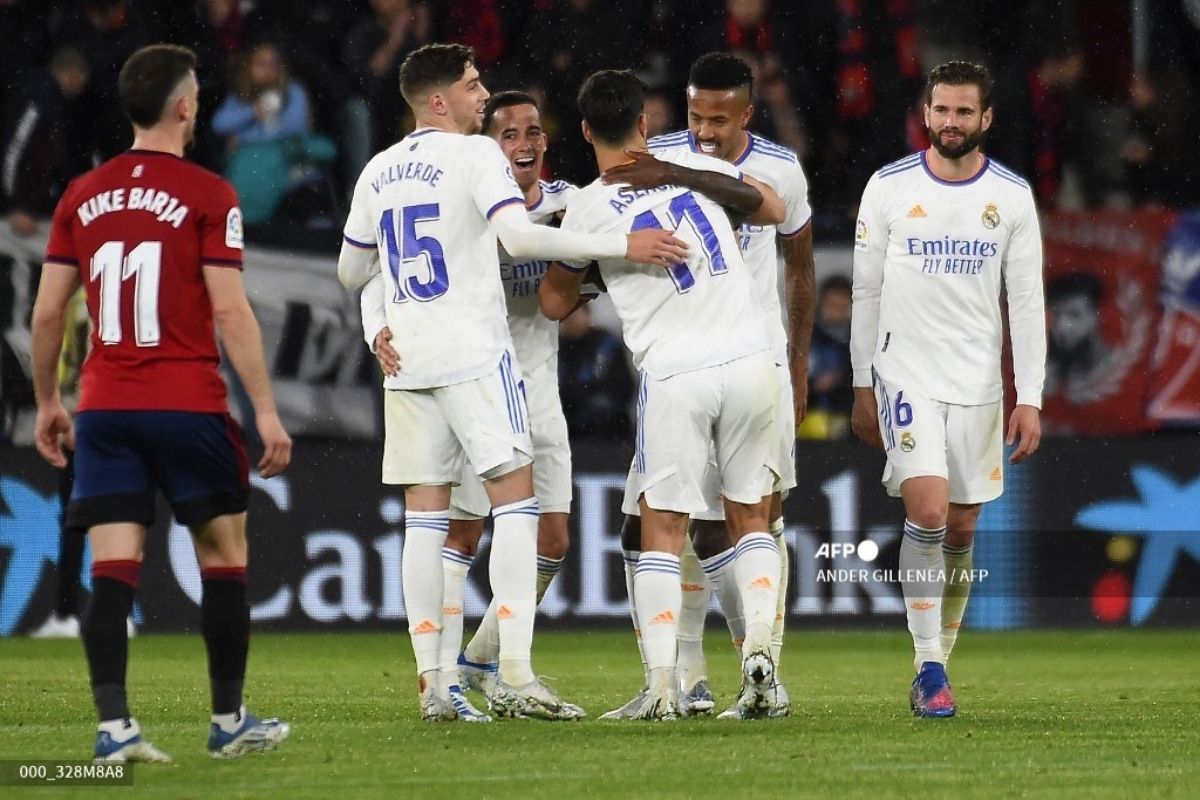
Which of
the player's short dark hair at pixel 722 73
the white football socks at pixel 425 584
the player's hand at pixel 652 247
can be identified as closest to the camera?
the player's hand at pixel 652 247

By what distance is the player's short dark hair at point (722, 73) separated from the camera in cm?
671

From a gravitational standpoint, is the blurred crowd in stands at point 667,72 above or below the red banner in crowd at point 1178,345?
above

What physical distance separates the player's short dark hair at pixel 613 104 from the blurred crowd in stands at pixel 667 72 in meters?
5.92

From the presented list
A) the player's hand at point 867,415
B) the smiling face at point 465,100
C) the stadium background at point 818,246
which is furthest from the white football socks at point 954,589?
the stadium background at point 818,246

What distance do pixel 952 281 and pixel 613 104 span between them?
4.65 ft

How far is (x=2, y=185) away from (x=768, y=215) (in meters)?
6.68

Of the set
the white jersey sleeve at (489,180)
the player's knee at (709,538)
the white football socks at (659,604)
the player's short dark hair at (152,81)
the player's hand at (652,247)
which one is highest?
the player's short dark hair at (152,81)

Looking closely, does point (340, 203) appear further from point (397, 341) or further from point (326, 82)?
point (397, 341)

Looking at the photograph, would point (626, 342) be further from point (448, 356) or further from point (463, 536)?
point (463, 536)

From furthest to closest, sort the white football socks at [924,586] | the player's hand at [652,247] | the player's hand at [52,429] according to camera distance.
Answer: the white football socks at [924,586] < the player's hand at [652,247] < the player's hand at [52,429]

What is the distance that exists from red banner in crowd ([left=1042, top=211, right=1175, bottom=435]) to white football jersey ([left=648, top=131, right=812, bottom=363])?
15.9ft

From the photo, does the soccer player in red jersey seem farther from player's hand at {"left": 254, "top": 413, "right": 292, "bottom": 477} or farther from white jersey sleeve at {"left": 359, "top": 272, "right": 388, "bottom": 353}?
white jersey sleeve at {"left": 359, "top": 272, "right": 388, "bottom": 353}

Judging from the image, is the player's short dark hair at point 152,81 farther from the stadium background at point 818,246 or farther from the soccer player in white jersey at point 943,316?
the stadium background at point 818,246

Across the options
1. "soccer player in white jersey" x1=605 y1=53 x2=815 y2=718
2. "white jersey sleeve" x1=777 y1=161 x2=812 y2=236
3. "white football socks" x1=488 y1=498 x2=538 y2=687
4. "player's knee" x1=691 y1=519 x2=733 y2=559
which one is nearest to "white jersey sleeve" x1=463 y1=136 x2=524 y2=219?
"soccer player in white jersey" x1=605 y1=53 x2=815 y2=718
